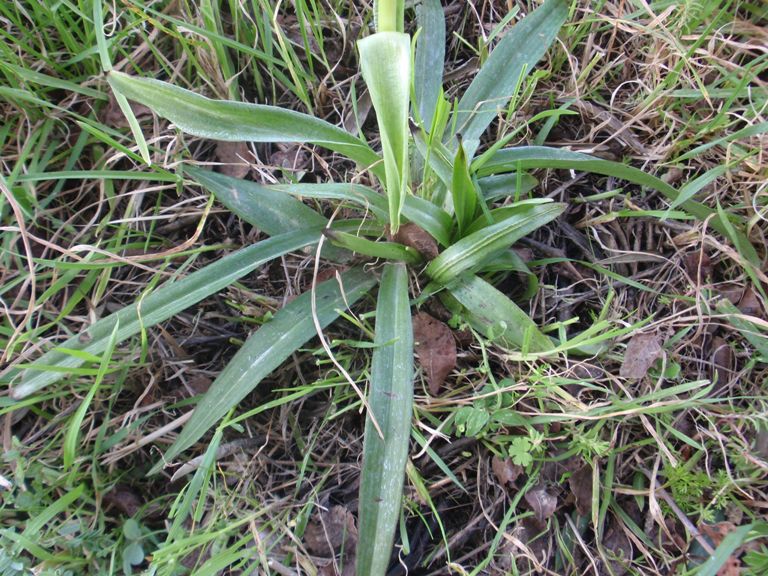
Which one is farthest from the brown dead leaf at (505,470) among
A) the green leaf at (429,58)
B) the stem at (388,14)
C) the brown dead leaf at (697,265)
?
the stem at (388,14)

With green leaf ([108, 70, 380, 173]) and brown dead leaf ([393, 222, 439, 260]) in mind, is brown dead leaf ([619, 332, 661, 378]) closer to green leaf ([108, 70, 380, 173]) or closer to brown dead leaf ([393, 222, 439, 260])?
brown dead leaf ([393, 222, 439, 260])

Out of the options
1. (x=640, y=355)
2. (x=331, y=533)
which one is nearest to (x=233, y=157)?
(x=331, y=533)

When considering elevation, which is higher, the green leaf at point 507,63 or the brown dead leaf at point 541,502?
the green leaf at point 507,63

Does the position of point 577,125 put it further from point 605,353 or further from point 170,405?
point 170,405

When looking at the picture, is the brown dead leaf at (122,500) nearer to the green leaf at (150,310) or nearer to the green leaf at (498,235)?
the green leaf at (150,310)

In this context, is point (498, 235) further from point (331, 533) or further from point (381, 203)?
point (331, 533)

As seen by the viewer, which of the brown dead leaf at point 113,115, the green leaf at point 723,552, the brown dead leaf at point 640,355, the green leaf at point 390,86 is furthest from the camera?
the brown dead leaf at point 113,115
